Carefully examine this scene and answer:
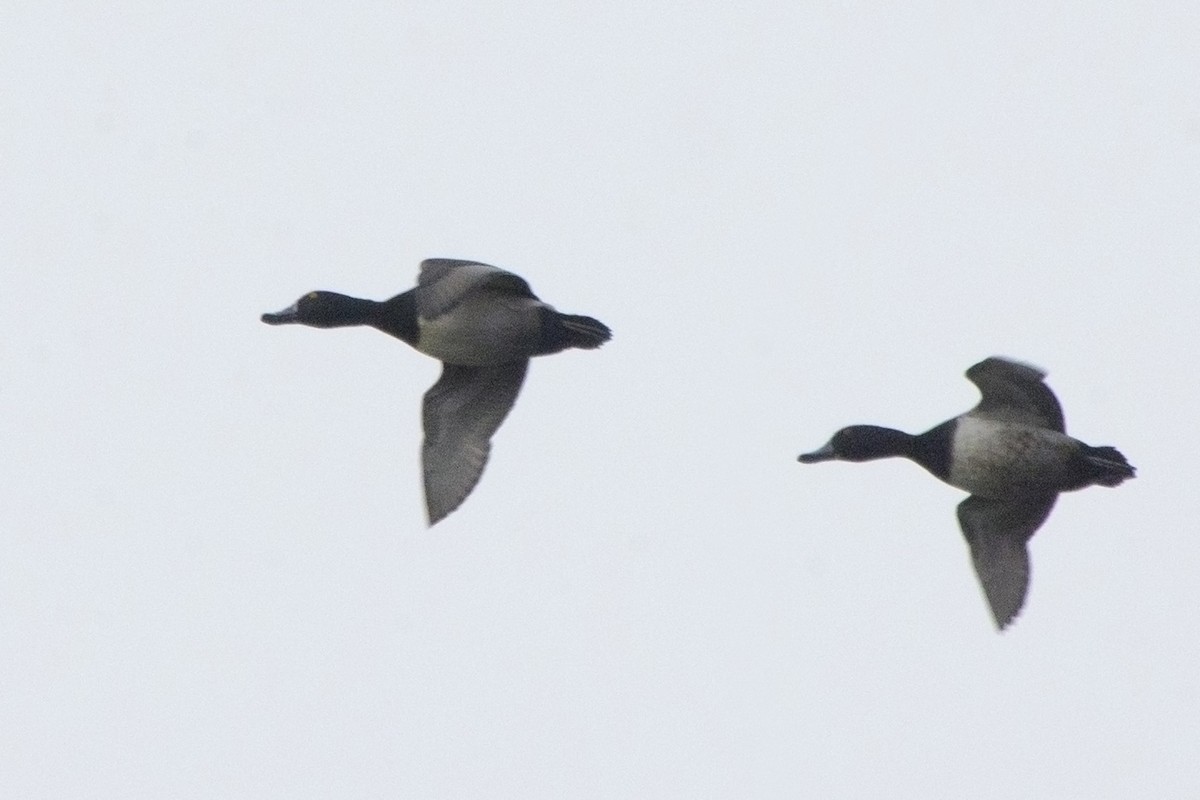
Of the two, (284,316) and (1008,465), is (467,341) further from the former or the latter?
(1008,465)

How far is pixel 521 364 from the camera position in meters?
19.0

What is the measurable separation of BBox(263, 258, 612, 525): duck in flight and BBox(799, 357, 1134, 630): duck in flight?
6.65 ft

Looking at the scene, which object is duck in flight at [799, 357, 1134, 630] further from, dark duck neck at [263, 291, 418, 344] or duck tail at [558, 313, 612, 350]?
dark duck neck at [263, 291, 418, 344]

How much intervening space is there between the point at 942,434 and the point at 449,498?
107 inches

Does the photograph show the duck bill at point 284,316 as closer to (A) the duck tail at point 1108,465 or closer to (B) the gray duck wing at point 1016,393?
(B) the gray duck wing at point 1016,393

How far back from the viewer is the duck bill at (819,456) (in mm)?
18953

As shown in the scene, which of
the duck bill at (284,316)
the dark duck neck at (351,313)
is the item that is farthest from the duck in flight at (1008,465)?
the duck bill at (284,316)

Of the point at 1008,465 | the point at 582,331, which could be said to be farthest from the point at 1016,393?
the point at 582,331

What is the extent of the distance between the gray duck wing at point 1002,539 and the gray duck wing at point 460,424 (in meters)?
2.62

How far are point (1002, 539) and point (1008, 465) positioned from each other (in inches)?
17.2

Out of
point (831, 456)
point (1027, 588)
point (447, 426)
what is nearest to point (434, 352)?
point (447, 426)

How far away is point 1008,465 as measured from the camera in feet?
60.0

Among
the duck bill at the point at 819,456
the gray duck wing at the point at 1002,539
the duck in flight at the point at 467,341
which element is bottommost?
the gray duck wing at the point at 1002,539

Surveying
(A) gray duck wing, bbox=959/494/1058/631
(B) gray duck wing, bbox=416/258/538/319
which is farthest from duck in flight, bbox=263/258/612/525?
(A) gray duck wing, bbox=959/494/1058/631
